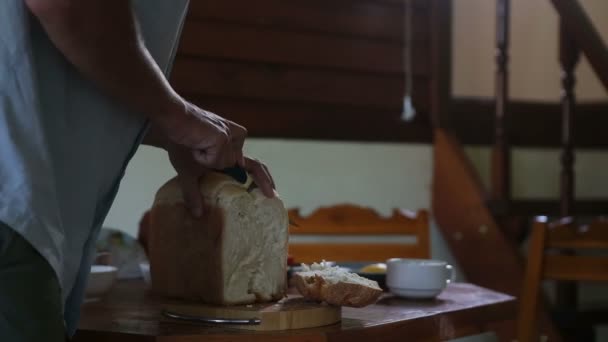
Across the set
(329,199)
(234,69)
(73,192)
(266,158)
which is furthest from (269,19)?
(73,192)

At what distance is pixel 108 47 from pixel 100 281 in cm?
62

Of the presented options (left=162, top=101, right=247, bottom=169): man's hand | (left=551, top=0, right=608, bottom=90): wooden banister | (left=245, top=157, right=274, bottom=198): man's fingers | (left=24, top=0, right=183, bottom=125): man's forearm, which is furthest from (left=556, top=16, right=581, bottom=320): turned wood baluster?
(left=24, top=0, right=183, bottom=125): man's forearm

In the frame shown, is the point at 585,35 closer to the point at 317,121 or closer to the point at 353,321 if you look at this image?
the point at 317,121

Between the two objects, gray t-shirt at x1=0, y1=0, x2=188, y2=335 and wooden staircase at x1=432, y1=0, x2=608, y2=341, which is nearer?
gray t-shirt at x1=0, y1=0, x2=188, y2=335

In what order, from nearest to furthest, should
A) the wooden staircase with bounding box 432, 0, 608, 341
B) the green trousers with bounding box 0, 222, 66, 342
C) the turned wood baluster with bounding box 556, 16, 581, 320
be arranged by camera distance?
the green trousers with bounding box 0, 222, 66, 342
the wooden staircase with bounding box 432, 0, 608, 341
the turned wood baluster with bounding box 556, 16, 581, 320

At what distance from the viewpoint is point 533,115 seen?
3217 mm

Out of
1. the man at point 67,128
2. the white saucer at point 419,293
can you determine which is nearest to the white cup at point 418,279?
the white saucer at point 419,293

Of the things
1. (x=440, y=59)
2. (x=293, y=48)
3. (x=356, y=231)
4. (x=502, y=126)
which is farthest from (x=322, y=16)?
(x=356, y=231)

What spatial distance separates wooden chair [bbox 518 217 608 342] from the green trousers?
1376 millimetres

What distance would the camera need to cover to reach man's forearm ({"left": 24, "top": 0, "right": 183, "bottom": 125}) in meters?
0.83

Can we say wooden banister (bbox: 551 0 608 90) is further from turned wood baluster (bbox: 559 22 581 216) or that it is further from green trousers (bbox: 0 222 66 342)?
green trousers (bbox: 0 222 66 342)

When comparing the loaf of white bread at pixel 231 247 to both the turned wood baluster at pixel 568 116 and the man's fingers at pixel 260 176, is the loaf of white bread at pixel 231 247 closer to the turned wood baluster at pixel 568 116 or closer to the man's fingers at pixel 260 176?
the man's fingers at pixel 260 176

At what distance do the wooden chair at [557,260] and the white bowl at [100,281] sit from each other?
40.9 inches

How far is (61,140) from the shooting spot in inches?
35.9
